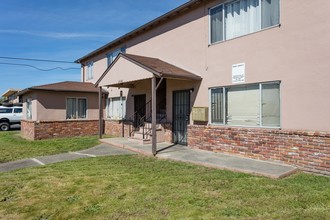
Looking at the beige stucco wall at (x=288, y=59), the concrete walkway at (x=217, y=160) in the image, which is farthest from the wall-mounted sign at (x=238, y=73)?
the concrete walkway at (x=217, y=160)

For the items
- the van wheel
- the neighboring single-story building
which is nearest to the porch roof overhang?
the neighboring single-story building

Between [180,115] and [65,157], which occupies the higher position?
[180,115]

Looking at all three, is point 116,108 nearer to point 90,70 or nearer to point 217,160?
point 90,70

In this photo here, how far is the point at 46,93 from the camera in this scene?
626 inches

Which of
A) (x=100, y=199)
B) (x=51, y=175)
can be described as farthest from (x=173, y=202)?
(x=51, y=175)

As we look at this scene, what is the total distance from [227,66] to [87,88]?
36.8 ft

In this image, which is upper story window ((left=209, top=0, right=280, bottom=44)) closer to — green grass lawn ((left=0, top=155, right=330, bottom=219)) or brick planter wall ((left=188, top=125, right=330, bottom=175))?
brick planter wall ((left=188, top=125, right=330, bottom=175))

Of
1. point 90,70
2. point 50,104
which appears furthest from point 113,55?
point 50,104

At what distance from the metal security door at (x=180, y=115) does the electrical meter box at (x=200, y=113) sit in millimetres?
783

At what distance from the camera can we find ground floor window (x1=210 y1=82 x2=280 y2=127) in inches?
316

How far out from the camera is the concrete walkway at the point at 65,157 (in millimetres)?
8703

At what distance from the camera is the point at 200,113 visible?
10273 mm

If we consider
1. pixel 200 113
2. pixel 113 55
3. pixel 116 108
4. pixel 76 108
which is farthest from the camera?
pixel 113 55

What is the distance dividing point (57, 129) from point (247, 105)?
12.0m
